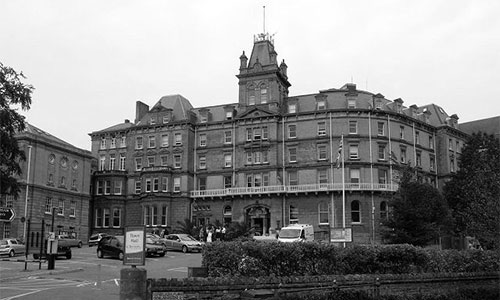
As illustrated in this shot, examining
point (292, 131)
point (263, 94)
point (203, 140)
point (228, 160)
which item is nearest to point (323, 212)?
point (292, 131)

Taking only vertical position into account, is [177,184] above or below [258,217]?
above

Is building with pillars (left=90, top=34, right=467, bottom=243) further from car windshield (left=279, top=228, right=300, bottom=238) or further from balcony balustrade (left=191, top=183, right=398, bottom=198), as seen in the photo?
car windshield (left=279, top=228, right=300, bottom=238)

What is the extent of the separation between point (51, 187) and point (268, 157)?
26663 mm

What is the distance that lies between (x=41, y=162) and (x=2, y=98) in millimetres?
44012

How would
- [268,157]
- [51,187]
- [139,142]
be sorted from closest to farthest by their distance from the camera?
[51,187], [268,157], [139,142]

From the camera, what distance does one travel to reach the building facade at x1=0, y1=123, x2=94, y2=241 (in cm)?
6034

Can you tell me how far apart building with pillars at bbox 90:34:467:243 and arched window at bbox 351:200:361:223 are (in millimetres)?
117

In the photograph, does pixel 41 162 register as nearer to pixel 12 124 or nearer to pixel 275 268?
pixel 12 124

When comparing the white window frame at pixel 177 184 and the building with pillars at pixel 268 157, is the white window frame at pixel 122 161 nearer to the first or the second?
the building with pillars at pixel 268 157

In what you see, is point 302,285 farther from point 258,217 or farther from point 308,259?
point 258,217

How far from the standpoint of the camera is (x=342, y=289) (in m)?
16.4

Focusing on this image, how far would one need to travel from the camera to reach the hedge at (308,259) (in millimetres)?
16797

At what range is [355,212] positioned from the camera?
63.3 m

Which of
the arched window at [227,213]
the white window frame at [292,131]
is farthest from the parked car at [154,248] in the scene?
the white window frame at [292,131]
